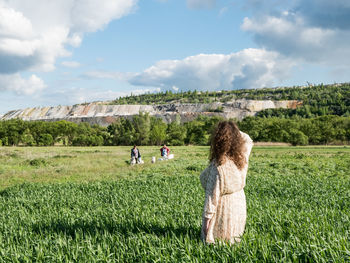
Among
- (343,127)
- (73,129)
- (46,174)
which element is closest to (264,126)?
(343,127)

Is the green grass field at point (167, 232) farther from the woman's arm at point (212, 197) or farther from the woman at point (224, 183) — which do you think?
the woman's arm at point (212, 197)

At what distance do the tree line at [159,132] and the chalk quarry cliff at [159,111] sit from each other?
3326 centimetres

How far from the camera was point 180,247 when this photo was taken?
4223 millimetres

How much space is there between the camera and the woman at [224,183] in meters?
3.88

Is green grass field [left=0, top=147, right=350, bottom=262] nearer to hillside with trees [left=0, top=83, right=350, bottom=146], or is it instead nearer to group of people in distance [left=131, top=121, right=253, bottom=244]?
group of people in distance [left=131, top=121, right=253, bottom=244]

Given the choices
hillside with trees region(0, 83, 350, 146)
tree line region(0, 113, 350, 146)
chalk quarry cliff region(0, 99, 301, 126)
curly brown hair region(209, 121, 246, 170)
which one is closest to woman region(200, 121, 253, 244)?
curly brown hair region(209, 121, 246, 170)

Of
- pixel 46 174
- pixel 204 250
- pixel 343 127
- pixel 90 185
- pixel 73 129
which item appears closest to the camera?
pixel 204 250

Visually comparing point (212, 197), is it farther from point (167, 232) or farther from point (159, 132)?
point (159, 132)

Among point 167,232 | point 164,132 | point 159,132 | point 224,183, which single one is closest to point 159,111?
point 164,132

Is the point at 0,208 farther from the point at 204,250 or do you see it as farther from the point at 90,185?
the point at 204,250

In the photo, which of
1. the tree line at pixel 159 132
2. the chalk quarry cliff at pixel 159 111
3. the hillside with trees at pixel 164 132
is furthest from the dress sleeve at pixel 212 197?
the chalk quarry cliff at pixel 159 111

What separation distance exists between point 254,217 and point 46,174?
1710 cm

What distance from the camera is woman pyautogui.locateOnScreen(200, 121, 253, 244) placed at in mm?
3883

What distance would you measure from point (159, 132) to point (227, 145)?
73.3 m
